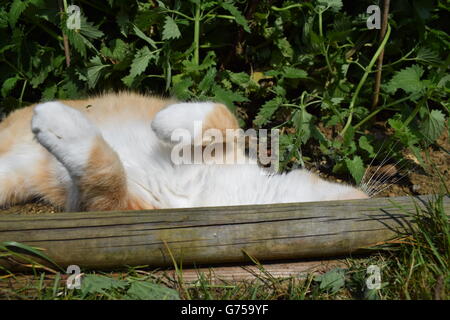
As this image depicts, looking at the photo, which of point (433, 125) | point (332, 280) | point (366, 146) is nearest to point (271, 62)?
point (366, 146)

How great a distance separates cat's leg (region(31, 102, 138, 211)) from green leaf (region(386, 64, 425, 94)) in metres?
1.75

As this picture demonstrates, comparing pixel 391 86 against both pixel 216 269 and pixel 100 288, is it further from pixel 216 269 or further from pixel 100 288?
pixel 100 288

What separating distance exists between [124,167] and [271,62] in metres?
1.43

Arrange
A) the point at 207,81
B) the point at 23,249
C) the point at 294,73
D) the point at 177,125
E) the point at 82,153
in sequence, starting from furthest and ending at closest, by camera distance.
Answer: the point at 294,73 < the point at 207,81 < the point at 177,125 < the point at 82,153 < the point at 23,249

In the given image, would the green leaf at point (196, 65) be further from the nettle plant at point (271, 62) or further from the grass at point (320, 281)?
the grass at point (320, 281)

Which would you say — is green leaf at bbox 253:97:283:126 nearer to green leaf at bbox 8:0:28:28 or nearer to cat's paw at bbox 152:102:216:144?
cat's paw at bbox 152:102:216:144

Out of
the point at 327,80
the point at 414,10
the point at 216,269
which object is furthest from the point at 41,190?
the point at 414,10

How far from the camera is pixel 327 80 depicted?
324cm

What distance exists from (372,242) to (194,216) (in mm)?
813

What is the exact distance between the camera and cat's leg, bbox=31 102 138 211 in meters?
2.17

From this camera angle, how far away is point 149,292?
1.94 m

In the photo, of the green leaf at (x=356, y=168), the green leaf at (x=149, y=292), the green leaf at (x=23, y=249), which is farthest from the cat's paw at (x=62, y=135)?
the green leaf at (x=356, y=168)

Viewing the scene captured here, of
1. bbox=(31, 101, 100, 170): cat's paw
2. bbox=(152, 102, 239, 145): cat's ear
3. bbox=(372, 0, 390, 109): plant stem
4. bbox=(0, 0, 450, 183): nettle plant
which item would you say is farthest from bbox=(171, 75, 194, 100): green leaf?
bbox=(372, 0, 390, 109): plant stem

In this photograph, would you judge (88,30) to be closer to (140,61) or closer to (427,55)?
(140,61)
